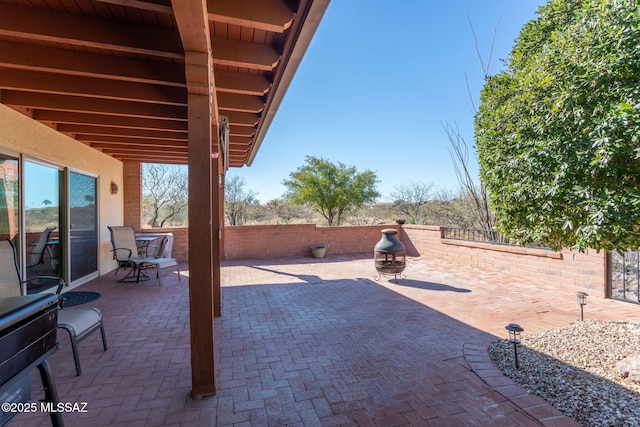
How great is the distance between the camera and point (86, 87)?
2.97 m

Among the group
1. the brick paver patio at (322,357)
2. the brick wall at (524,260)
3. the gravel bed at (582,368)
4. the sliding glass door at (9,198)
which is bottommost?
the brick paver patio at (322,357)

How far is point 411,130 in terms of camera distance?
11.2 metres

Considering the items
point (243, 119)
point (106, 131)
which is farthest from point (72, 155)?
point (243, 119)

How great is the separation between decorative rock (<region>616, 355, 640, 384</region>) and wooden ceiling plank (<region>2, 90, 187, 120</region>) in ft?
16.0

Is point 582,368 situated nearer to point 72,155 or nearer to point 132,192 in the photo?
point 72,155

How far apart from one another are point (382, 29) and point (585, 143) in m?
6.37

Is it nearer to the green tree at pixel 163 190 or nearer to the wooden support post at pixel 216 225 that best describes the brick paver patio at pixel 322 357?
the wooden support post at pixel 216 225

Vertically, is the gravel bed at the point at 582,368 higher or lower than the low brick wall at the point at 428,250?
lower

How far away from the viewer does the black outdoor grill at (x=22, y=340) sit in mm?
986

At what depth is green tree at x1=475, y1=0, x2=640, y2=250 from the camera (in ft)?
5.96

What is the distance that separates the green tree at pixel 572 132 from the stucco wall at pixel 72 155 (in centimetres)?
537

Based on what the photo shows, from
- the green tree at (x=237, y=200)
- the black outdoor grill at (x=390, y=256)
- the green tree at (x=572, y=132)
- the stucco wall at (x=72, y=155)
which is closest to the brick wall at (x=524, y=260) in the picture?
the black outdoor grill at (x=390, y=256)

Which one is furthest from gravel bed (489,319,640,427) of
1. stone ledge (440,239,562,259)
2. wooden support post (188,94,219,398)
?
wooden support post (188,94,219,398)

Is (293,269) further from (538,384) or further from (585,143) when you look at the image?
(585,143)
